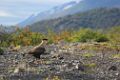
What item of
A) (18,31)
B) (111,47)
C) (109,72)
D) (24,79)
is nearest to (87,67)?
(109,72)

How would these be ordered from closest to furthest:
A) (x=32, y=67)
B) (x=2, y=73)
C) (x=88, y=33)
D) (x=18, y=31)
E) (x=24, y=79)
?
(x=24, y=79), (x=2, y=73), (x=32, y=67), (x=88, y=33), (x=18, y=31)

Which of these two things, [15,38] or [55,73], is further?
[15,38]

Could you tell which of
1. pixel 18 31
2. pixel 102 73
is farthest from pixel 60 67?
pixel 18 31

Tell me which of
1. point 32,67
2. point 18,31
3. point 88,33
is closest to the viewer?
point 32,67

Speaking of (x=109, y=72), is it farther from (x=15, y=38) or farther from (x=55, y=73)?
(x=15, y=38)

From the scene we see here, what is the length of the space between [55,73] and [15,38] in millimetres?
37260

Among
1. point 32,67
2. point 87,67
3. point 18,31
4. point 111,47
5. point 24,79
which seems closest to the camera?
point 24,79

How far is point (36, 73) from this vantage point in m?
17.0

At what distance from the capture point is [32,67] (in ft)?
61.8

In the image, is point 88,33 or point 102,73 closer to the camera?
point 102,73

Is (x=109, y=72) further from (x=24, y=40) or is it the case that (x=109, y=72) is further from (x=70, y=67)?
(x=24, y=40)

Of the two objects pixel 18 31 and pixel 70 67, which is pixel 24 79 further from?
pixel 18 31

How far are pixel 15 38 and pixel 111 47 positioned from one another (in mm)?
19633

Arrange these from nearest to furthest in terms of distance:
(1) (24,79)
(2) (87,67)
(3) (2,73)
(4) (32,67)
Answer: (1) (24,79) < (3) (2,73) < (4) (32,67) < (2) (87,67)
